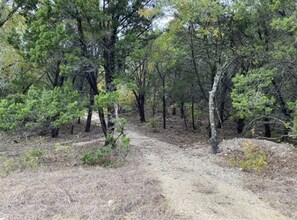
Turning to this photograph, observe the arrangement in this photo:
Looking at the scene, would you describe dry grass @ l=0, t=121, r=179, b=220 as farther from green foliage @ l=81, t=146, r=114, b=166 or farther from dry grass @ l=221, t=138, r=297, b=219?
dry grass @ l=221, t=138, r=297, b=219

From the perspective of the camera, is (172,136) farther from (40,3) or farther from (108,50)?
(40,3)

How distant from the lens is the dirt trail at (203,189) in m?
5.20

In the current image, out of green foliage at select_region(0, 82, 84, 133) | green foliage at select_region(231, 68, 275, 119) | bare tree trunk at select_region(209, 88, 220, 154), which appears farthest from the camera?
bare tree trunk at select_region(209, 88, 220, 154)

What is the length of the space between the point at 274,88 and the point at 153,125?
986 centimetres

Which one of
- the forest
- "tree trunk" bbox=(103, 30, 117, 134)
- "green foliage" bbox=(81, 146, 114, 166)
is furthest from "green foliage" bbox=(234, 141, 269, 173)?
"tree trunk" bbox=(103, 30, 117, 134)

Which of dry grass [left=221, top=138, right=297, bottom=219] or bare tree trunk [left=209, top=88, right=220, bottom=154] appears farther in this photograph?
bare tree trunk [left=209, top=88, right=220, bottom=154]

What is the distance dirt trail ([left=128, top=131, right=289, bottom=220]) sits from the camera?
17.1 feet

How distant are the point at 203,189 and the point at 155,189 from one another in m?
1.11

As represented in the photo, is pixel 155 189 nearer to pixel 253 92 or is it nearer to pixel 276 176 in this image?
pixel 276 176

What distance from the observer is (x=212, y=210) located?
523 cm

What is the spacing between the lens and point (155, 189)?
6.09m

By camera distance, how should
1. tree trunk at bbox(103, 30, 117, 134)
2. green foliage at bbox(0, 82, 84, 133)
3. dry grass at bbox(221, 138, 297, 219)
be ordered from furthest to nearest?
1. tree trunk at bbox(103, 30, 117, 134)
2. green foliage at bbox(0, 82, 84, 133)
3. dry grass at bbox(221, 138, 297, 219)

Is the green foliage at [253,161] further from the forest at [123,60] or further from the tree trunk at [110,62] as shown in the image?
the tree trunk at [110,62]

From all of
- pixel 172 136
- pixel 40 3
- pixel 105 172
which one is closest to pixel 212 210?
pixel 105 172
